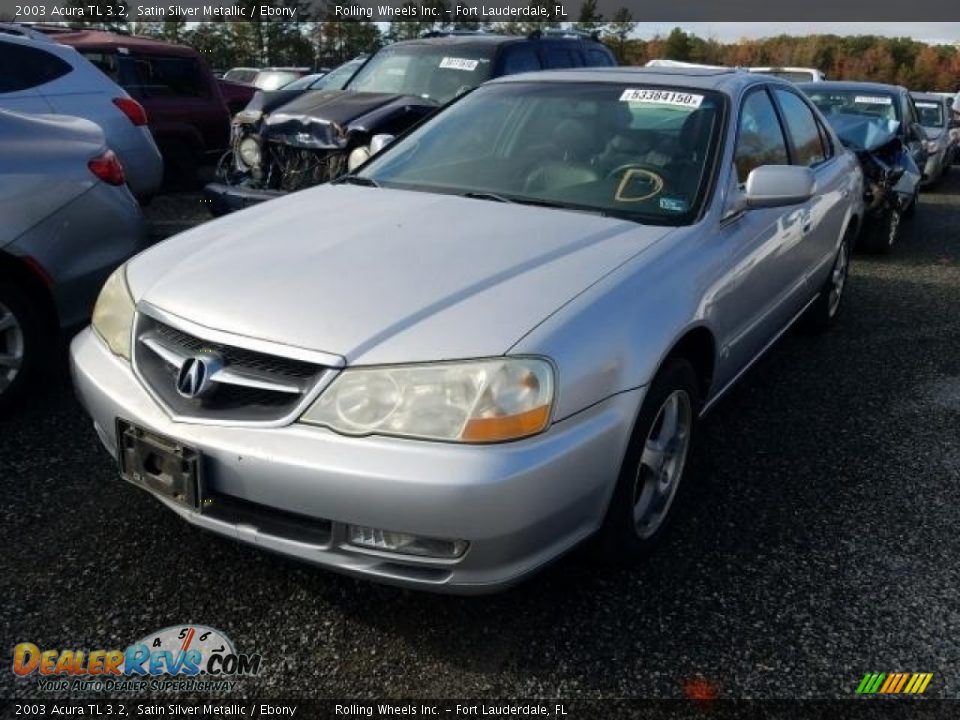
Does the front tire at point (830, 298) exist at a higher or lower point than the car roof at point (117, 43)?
lower

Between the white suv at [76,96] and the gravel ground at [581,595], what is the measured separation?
136 inches

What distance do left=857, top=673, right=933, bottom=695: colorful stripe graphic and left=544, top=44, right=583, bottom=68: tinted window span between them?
20.6 feet

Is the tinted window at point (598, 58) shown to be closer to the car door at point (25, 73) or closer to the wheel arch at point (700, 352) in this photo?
the car door at point (25, 73)

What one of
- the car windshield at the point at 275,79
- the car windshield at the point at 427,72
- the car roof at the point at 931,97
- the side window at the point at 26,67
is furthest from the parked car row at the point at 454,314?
the car windshield at the point at 275,79

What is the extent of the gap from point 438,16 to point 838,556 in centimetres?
3066

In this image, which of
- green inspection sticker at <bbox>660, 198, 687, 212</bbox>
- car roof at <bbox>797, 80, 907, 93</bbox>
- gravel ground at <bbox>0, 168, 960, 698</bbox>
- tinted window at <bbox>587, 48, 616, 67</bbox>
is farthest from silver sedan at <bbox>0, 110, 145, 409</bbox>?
car roof at <bbox>797, 80, 907, 93</bbox>

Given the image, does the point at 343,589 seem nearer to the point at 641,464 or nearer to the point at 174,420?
the point at 174,420

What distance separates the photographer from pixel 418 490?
6.24 feet

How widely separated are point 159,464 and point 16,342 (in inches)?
64.7

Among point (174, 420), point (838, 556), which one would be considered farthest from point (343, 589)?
point (838, 556)

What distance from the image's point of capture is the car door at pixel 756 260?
297 centimetres

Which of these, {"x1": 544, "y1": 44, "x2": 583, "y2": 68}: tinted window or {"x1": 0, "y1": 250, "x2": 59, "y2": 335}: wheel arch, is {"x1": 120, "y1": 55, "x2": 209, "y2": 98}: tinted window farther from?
{"x1": 0, "y1": 250, "x2": 59, "y2": 335}: wheel arch

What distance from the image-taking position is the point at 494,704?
2.08m

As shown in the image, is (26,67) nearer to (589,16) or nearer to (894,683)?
(894,683)
